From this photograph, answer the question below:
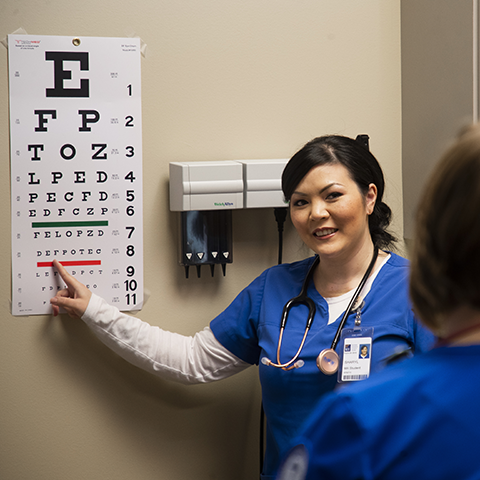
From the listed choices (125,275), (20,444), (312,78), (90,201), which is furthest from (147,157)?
(20,444)

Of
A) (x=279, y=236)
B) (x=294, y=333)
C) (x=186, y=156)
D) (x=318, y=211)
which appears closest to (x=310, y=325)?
(x=294, y=333)

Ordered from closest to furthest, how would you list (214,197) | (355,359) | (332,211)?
(355,359) < (332,211) < (214,197)

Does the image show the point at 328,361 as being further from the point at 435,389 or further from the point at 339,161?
the point at 435,389

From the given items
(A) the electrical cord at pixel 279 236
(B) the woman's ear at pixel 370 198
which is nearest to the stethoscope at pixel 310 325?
(B) the woman's ear at pixel 370 198

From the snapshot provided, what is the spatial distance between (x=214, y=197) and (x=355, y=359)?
22.7 inches

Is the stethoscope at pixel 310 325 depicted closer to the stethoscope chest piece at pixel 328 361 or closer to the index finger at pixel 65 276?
the stethoscope chest piece at pixel 328 361

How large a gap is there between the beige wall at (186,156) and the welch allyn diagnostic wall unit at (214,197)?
72 millimetres

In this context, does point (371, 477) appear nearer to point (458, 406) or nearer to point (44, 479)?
point (458, 406)

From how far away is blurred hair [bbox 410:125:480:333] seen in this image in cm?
50

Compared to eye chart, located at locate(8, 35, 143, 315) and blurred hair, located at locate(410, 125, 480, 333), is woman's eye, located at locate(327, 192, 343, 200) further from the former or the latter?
blurred hair, located at locate(410, 125, 480, 333)

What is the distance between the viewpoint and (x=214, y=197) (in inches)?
58.4

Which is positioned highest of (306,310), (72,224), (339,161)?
(339,161)

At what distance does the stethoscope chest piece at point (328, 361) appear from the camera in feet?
4.10

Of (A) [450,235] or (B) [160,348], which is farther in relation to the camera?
(B) [160,348]
